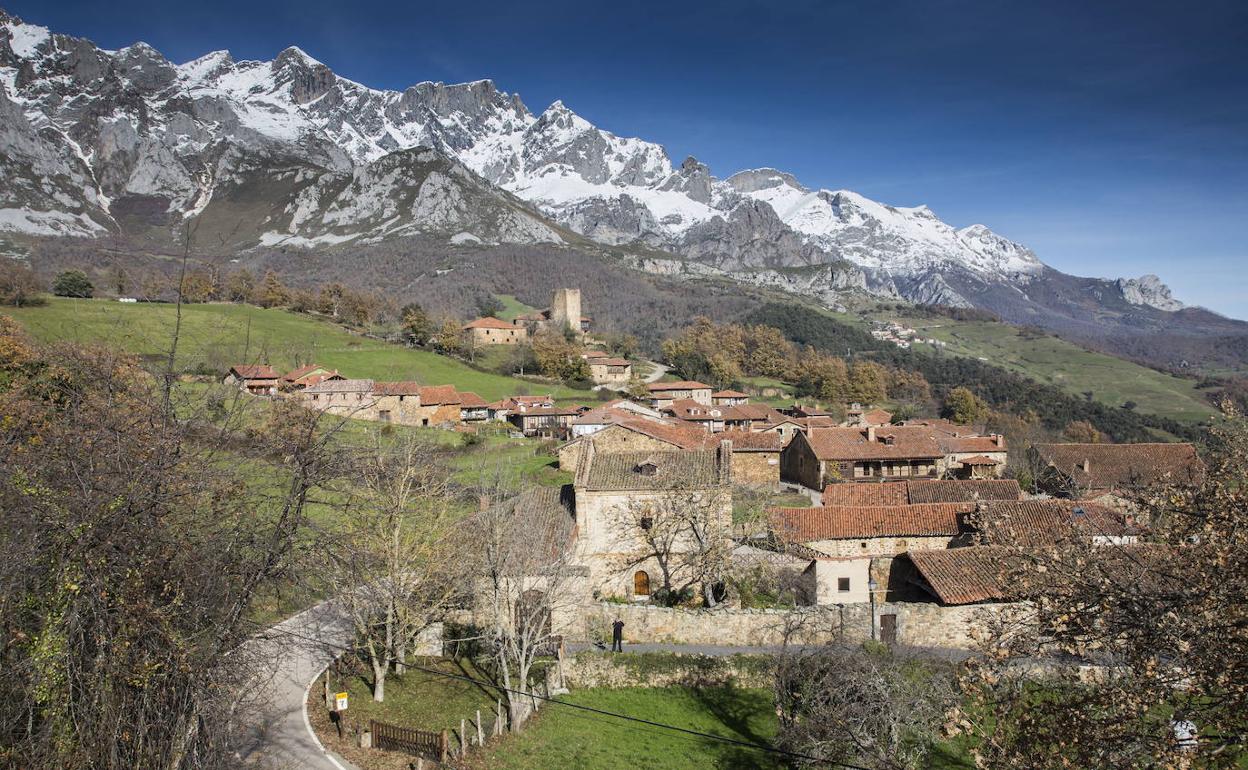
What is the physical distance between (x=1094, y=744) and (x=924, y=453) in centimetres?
4506

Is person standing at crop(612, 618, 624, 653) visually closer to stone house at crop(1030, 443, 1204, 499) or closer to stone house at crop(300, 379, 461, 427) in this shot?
stone house at crop(1030, 443, 1204, 499)

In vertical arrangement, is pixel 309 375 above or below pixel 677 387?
above

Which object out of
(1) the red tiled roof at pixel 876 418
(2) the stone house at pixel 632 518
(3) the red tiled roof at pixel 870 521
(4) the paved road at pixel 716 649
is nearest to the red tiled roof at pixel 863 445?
(3) the red tiled roof at pixel 870 521

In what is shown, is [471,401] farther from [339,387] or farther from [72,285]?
[72,285]

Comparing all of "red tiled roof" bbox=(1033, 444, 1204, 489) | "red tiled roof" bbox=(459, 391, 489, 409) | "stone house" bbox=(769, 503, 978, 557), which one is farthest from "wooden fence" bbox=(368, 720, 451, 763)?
"red tiled roof" bbox=(459, 391, 489, 409)

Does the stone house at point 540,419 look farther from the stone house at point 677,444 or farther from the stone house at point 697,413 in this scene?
the stone house at point 677,444

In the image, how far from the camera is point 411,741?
557 inches

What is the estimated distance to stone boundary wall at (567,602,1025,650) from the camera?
67.1 feet

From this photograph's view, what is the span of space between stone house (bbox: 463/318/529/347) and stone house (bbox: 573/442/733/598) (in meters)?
76.3

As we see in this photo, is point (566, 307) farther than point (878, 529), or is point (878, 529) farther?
point (566, 307)

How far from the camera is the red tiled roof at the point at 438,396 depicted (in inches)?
2343

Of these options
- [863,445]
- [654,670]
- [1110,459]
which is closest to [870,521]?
[654,670]

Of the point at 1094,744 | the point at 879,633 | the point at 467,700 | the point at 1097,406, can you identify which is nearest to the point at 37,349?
the point at 467,700

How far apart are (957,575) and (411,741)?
16.7 m
